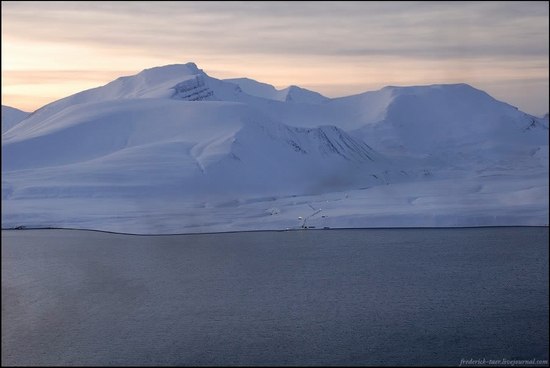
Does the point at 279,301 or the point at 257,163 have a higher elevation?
the point at 257,163

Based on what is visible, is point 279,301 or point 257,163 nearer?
point 279,301

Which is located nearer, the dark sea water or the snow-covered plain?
the dark sea water

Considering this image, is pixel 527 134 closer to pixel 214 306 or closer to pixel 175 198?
pixel 175 198

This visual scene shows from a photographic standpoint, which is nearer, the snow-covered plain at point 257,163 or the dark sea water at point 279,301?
the dark sea water at point 279,301

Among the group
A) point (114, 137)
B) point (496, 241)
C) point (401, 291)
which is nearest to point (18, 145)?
point (114, 137)
